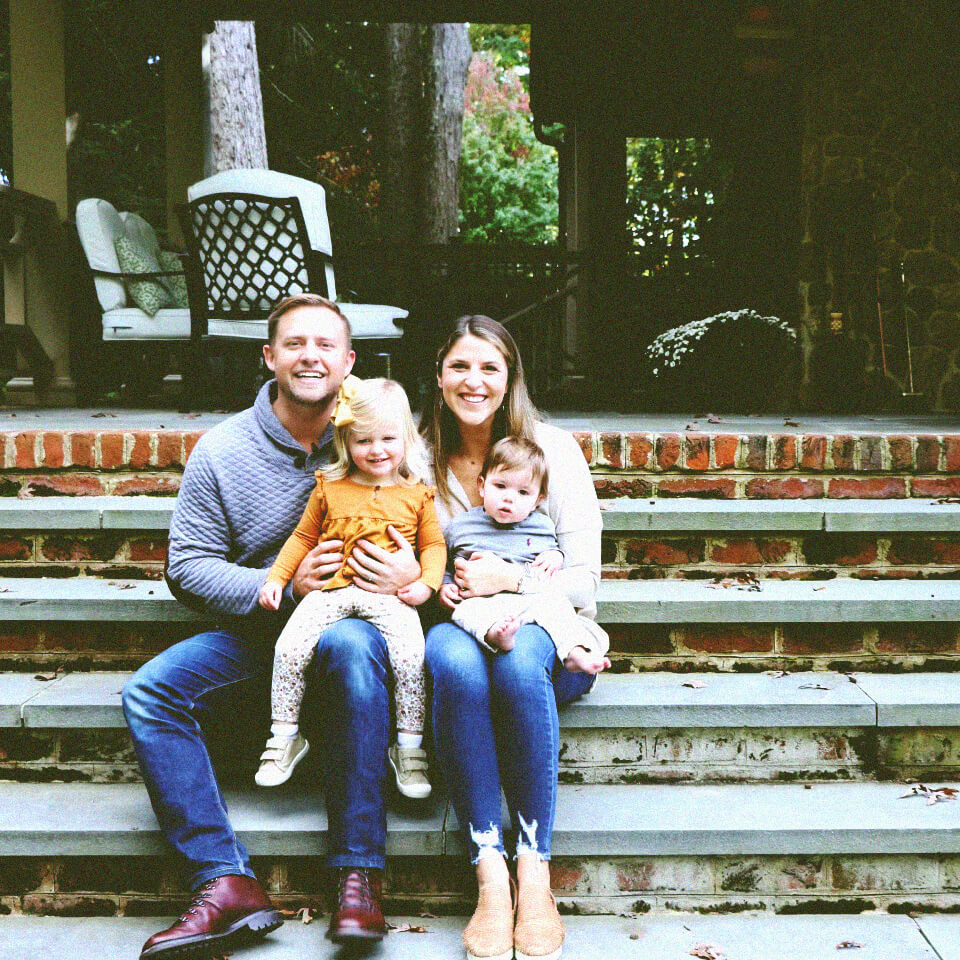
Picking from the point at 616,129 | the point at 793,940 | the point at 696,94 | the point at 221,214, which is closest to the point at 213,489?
the point at 793,940

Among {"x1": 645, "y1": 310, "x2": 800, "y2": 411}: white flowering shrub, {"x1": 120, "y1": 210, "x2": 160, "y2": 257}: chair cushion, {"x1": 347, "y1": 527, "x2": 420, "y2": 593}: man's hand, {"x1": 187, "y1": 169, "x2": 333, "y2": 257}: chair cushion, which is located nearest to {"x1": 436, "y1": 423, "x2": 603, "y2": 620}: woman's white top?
{"x1": 347, "y1": 527, "x2": 420, "y2": 593}: man's hand

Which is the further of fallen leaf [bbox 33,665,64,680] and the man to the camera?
fallen leaf [bbox 33,665,64,680]

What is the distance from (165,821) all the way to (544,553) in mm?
1041

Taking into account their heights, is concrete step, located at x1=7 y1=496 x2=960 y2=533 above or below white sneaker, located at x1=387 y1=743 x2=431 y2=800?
above

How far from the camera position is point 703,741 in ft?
7.63

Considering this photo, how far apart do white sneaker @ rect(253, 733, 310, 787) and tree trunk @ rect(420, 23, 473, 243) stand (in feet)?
23.5

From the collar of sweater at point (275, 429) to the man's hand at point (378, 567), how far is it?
→ 0.35m

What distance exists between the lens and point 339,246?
5.57m

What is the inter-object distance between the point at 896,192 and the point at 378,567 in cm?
600

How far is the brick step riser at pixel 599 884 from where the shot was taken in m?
2.07

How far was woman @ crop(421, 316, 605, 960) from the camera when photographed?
1.88m

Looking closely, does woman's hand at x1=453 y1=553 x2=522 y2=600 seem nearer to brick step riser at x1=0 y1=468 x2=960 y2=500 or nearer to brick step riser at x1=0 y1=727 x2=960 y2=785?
brick step riser at x1=0 y1=727 x2=960 y2=785

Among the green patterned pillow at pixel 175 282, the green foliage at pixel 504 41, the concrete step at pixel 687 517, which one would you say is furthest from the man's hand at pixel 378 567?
the green foliage at pixel 504 41

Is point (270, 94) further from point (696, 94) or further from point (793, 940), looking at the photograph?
point (793, 940)
